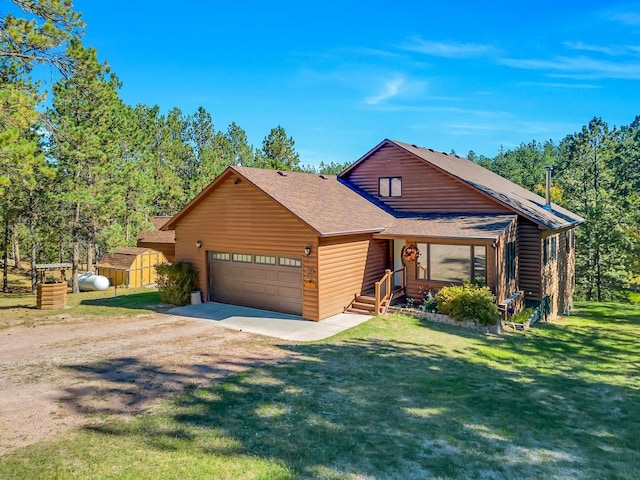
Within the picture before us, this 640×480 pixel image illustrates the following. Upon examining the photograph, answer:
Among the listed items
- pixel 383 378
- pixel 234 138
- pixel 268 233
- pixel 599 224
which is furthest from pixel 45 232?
pixel 599 224

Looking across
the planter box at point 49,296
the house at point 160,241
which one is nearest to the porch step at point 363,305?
the house at point 160,241

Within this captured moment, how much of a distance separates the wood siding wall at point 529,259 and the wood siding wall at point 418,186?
1.14 meters

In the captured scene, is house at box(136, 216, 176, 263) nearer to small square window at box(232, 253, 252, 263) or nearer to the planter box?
small square window at box(232, 253, 252, 263)

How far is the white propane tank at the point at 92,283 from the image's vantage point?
26.9 m

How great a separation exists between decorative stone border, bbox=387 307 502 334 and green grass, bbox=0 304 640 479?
2851 mm

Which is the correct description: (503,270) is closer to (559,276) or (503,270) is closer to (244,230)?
(559,276)

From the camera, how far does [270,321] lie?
47.0ft

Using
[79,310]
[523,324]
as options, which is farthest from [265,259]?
[523,324]

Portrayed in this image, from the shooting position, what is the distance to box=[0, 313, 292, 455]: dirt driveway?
6938 mm

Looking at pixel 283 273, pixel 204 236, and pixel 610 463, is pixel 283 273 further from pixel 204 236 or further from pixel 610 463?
pixel 610 463

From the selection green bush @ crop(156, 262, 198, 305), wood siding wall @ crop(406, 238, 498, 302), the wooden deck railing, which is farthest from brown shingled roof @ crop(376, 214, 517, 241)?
green bush @ crop(156, 262, 198, 305)

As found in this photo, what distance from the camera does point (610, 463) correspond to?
5.80 meters

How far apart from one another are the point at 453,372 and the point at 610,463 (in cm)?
405

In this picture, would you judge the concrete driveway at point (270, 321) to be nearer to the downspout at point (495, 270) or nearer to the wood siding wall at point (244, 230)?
the wood siding wall at point (244, 230)
